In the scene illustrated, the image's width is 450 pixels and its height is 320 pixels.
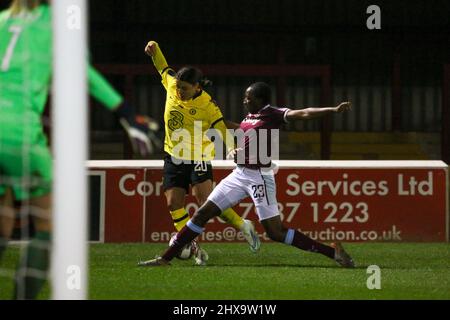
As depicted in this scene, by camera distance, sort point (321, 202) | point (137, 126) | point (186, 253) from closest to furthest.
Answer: point (137, 126) < point (186, 253) < point (321, 202)

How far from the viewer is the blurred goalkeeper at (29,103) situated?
230 inches

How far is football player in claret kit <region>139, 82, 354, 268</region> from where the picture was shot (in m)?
8.92

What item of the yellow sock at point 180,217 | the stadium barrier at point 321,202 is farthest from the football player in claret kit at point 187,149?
the stadium barrier at point 321,202

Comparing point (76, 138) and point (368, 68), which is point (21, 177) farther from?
point (368, 68)

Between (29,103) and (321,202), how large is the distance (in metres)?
6.49

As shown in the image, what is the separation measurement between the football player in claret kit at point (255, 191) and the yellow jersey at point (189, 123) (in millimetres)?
756

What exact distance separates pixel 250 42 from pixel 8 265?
10.5 metres

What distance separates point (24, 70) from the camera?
19.4ft

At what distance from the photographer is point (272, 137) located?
969 cm

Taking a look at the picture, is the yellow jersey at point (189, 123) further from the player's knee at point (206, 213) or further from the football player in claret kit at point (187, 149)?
the player's knee at point (206, 213)

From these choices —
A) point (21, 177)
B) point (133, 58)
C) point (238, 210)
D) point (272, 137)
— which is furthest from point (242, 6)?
point (21, 177)

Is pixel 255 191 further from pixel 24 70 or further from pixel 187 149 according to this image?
pixel 24 70

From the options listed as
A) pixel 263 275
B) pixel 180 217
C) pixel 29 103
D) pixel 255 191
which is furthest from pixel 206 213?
pixel 29 103

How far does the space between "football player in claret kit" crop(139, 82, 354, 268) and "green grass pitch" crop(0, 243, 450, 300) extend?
0.75ft
